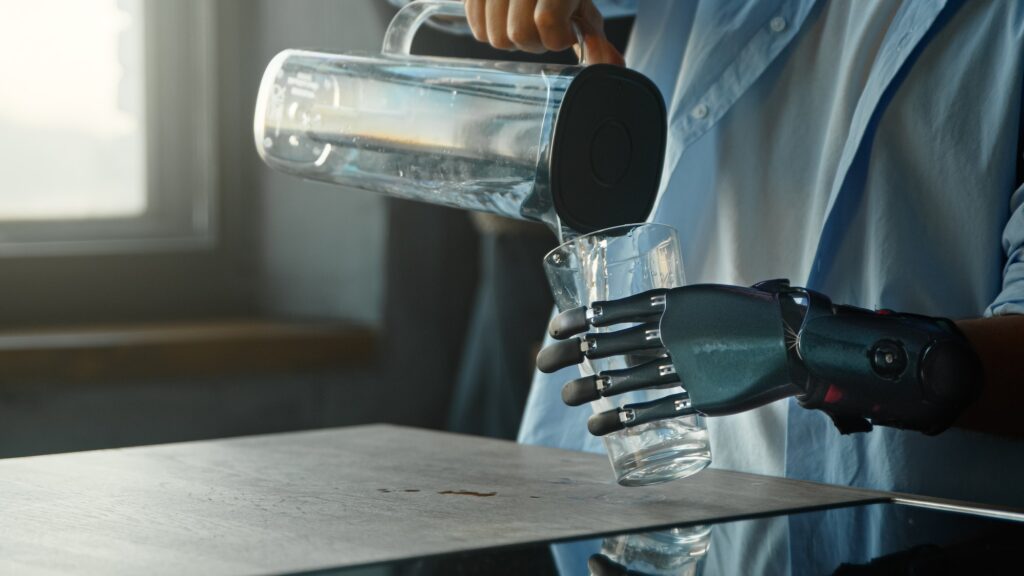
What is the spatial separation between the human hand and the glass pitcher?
26 mm

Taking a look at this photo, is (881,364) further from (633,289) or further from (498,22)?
(498,22)

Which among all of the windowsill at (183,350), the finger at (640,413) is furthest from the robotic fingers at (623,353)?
the windowsill at (183,350)

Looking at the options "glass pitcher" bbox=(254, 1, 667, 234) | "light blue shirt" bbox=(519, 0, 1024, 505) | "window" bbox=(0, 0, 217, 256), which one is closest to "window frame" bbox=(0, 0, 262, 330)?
"window" bbox=(0, 0, 217, 256)

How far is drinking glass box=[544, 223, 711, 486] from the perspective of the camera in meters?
0.74

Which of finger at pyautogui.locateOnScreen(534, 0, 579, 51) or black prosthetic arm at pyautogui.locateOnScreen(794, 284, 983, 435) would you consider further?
finger at pyautogui.locateOnScreen(534, 0, 579, 51)

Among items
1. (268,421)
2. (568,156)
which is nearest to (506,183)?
(568,156)

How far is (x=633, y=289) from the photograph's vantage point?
0.74m

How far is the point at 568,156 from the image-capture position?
2.66ft

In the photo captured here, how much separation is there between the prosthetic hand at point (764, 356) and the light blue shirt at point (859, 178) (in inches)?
4.4

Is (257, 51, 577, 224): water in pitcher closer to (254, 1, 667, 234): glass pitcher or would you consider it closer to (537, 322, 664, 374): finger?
(254, 1, 667, 234): glass pitcher

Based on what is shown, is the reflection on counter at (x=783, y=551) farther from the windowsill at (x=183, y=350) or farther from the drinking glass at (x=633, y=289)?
the windowsill at (x=183, y=350)

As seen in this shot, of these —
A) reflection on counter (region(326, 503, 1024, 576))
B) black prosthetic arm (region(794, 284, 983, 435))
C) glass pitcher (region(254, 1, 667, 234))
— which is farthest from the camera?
glass pitcher (region(254, 1, 667, 234))

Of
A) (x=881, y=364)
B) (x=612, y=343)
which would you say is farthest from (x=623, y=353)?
(x=881, y=364)

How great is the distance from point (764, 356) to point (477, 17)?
37 cm
